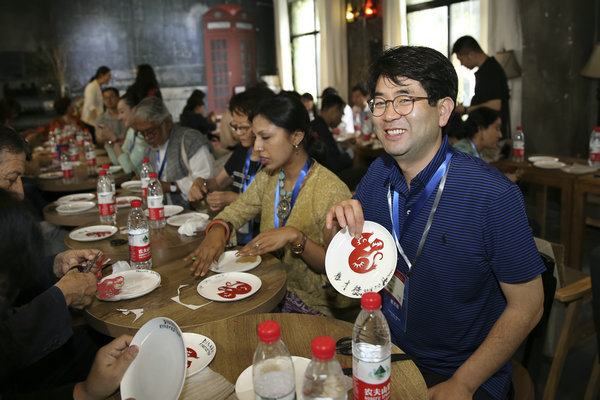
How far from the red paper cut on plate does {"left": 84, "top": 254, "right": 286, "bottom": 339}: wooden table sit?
0.10 feet

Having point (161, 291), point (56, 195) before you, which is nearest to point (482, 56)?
point (161, 291)

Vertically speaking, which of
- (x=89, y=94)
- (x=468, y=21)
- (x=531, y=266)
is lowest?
(x=531, y=266)

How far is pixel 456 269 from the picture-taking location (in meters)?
1.48

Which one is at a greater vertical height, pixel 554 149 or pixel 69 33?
pixel 69 33

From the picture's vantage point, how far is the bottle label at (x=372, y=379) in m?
1.02

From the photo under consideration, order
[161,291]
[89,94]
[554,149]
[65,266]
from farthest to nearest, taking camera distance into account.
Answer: [89,94] → [554,149] → [65,266] → [161,291]

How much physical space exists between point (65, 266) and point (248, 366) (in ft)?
3.67

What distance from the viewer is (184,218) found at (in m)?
2.84

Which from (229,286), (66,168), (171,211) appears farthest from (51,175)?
(229,286)

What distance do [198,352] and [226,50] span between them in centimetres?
1097

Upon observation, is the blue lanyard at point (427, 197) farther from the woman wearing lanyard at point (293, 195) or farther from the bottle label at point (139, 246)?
the bottle label at point (139, 246)

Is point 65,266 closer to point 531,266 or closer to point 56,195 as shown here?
point 531,266

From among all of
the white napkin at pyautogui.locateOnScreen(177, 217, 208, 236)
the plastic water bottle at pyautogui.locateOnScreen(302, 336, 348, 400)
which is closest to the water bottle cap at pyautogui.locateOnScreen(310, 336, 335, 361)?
the plastic water bottle at pyautogui.locateOnScreen(302, 336, 348, 400)

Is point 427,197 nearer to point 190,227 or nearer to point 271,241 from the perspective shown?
point 271,241
